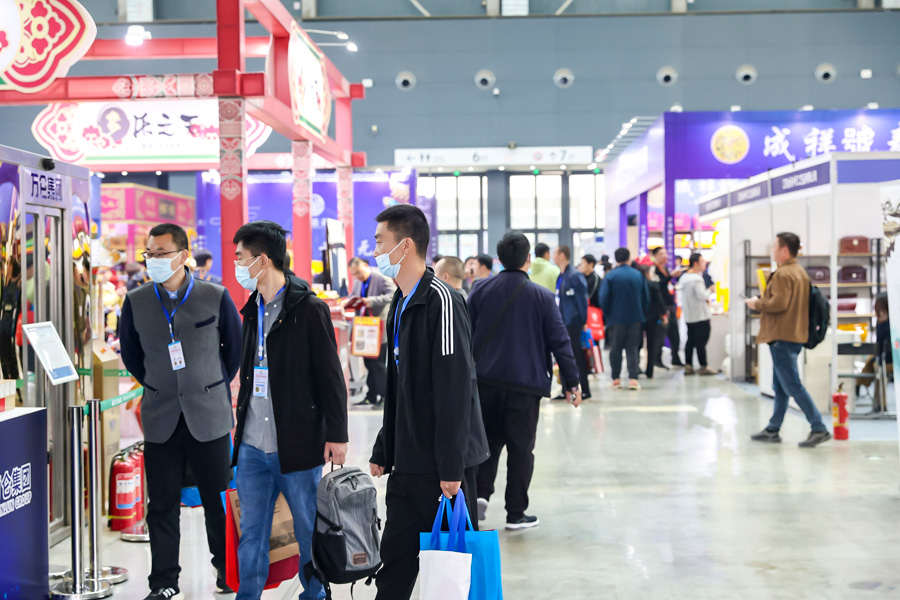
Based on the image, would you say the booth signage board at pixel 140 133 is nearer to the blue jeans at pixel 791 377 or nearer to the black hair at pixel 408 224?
the blue jeans at pixel 791 377

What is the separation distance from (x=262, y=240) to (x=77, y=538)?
1.60m

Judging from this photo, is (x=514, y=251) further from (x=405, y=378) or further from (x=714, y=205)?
(x=714, y=205)

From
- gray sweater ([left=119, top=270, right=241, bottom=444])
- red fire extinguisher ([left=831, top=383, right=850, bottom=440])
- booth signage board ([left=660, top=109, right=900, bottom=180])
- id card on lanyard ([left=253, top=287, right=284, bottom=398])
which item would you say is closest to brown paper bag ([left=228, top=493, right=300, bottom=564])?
gray sweater ([left=119, top=270, right=241, bottom=444])

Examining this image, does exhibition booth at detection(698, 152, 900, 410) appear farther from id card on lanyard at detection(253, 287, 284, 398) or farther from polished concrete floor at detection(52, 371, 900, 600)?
id card on lanyard at detection(253, 287, 284, 398)

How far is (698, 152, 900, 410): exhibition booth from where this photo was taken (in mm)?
7398

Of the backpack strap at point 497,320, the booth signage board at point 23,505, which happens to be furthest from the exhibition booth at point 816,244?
the booth signage board at point 23,505

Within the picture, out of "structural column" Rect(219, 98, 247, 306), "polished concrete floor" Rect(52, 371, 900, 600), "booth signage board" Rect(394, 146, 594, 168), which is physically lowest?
"polished concrete floor" Rect(52, 371, 900, 600)

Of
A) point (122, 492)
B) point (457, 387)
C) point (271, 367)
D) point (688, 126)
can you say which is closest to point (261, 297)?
point (271, 367)

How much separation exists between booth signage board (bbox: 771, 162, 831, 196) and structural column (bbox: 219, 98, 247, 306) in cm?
484

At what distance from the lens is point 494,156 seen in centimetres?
2334

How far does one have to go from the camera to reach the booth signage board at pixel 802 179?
24.6 feet

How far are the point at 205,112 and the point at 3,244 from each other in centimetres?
575

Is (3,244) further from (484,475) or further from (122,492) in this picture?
(484,475)

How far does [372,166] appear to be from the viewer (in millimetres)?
23344
